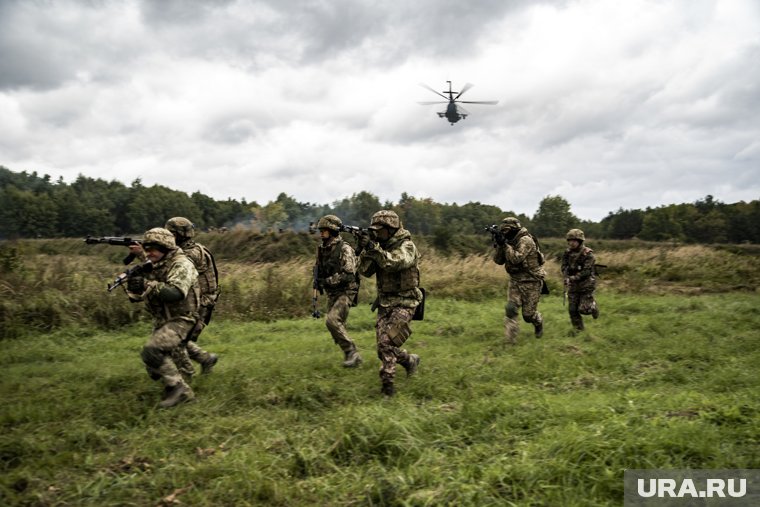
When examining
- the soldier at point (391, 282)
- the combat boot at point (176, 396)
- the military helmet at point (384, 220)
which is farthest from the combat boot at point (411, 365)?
the combat boot at point (176, 396)

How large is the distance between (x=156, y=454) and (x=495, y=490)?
2.63 metres

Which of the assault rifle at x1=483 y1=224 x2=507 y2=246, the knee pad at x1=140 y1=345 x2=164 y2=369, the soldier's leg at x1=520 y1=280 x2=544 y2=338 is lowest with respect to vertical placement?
the knee pad at x1=140 y1=345 x2=164 y2=369

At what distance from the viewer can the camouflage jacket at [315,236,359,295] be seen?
21.6ft

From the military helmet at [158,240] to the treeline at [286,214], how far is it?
922 inches

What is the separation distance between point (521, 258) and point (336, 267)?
312 centimetres

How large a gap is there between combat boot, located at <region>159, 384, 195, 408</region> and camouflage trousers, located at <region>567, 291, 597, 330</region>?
6673mm

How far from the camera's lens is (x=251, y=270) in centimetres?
1408

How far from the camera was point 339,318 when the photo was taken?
6637mm

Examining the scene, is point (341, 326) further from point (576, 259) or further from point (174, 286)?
point (576, 259)

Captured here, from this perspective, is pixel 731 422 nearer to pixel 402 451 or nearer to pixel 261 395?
pixel 402 451

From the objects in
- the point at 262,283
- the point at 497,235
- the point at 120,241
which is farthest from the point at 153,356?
the point at 262,283

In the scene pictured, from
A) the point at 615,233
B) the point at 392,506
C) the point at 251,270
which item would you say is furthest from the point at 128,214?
the point at 615,233

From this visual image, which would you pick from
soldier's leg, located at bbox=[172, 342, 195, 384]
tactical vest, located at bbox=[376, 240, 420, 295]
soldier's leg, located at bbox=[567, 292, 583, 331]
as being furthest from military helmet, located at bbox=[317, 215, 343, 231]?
soldier's leg, located at bbox=[567, 292, 583, 331]

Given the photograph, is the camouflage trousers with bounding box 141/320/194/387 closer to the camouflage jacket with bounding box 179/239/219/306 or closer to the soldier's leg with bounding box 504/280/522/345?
the camouflage jacket with bounding box 179/239/219/306
